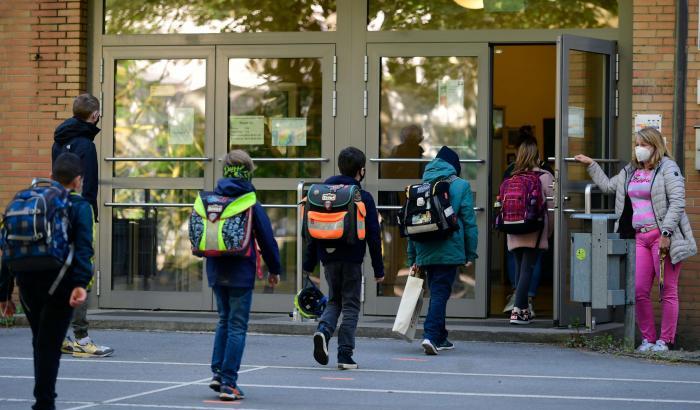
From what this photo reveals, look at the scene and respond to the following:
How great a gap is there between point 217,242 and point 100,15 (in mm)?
6222

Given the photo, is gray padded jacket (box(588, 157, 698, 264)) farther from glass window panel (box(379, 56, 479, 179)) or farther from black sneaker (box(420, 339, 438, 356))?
black sneaker (box(420, 339, 438, 356))

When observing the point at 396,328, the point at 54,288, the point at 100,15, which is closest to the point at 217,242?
the point at 54,288

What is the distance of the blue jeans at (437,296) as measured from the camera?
11117mm

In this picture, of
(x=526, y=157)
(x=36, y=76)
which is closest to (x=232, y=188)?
(x=526, y=157)

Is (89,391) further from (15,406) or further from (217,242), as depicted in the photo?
(217,242)

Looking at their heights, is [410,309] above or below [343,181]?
below

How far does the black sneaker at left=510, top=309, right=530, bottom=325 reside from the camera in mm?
12734

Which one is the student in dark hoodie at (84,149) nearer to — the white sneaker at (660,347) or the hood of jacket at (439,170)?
the hood of jacket at (439,170)

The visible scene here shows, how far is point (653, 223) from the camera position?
11648 mm

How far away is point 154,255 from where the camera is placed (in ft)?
45.5

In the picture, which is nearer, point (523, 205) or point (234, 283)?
point (234, 283)

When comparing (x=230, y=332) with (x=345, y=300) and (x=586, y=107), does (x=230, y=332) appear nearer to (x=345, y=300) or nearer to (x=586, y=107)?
(x=345, y=300)

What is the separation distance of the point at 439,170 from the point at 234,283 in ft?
9.81

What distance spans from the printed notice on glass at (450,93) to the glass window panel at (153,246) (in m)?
2.80
